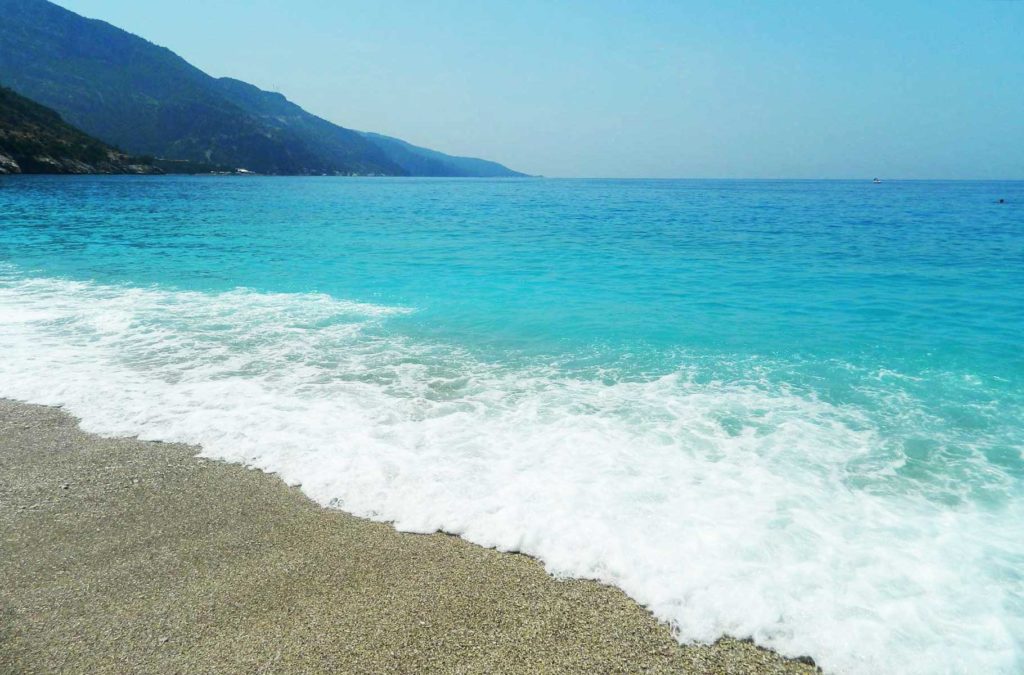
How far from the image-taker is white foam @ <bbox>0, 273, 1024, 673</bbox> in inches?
180

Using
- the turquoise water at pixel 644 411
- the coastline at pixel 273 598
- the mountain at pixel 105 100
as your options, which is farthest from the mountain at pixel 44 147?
the coastline at pixel 273 598

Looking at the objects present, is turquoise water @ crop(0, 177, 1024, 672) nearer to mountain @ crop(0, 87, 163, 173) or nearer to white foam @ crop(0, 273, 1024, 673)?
white foam @ crop(0, 273, 1024, 673)

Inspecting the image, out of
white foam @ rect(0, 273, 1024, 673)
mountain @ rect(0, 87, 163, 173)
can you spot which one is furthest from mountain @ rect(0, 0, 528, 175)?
white foam @ rect(0, 273, 1024, 673)

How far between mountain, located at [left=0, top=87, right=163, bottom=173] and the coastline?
348ft

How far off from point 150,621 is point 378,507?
2176 mm

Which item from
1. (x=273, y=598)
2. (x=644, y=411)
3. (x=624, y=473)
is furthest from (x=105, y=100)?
(x=624, y=473)

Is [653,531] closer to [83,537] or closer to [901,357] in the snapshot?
[83,537]

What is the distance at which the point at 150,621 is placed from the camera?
4328 millimetres

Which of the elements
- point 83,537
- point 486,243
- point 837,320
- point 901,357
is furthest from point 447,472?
point 486,243

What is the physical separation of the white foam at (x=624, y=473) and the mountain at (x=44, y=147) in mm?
102355

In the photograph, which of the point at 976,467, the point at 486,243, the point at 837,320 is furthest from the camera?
the point at 486,243

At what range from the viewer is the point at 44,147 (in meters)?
89.9

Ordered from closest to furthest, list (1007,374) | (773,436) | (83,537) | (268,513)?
(83,537) → (268,513) → (773,436) → (1007,374)

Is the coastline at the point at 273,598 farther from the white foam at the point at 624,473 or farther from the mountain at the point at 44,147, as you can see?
the mountain at the point at 44,147
